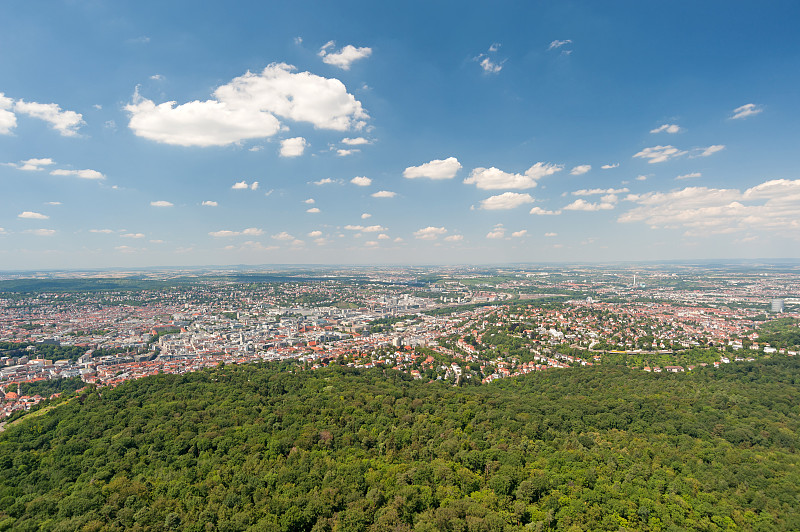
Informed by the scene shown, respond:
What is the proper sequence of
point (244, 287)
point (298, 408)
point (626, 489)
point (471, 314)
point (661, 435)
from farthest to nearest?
point (244, 287) < point (471, 314) < point (298, 408) < point (661, 435) < point (626, 489)

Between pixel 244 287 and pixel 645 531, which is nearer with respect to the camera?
pixel 645 531

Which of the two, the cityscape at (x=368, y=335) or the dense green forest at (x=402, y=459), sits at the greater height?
the dense green forest at (x=402, y=459)

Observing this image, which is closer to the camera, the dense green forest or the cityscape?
the dense green forest

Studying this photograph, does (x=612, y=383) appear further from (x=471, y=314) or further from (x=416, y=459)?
(x=471, y=314)

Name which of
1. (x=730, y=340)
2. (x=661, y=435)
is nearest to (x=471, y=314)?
(x=730, y=340)

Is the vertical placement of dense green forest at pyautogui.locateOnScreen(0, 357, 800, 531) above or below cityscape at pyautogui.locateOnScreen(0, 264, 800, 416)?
above

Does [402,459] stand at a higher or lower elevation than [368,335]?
higher

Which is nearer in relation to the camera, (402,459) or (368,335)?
(402,459)

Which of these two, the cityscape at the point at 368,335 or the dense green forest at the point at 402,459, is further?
the cityscape at the point at 368,335
